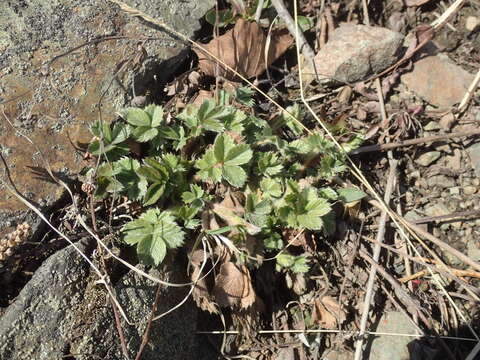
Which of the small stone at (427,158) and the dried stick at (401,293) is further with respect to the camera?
the small stone at (427,158)

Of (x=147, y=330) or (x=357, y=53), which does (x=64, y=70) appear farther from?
(x=357, y=53)

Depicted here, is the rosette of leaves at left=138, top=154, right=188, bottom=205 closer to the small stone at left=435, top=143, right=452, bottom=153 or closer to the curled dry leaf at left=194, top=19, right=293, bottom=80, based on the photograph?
the curled dry leaf at left=194, top=19, right=293, bottom=80

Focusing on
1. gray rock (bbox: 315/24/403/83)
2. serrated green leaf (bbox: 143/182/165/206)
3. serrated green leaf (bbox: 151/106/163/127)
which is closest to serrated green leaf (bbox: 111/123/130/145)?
serrated green leaf (bbox: 151/106/163/127)

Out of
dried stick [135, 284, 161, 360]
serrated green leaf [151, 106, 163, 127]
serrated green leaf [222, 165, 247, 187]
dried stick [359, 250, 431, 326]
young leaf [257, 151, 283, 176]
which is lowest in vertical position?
dried stick [359, 250, 431, 326]

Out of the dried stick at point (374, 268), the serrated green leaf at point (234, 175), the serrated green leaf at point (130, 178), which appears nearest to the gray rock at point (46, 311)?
the serrated green leaf at point (130, 178)

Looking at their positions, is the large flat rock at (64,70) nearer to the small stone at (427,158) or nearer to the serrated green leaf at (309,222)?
the serrated green leaf at (309,222)

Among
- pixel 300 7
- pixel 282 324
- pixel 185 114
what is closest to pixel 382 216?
pixel 282 324
